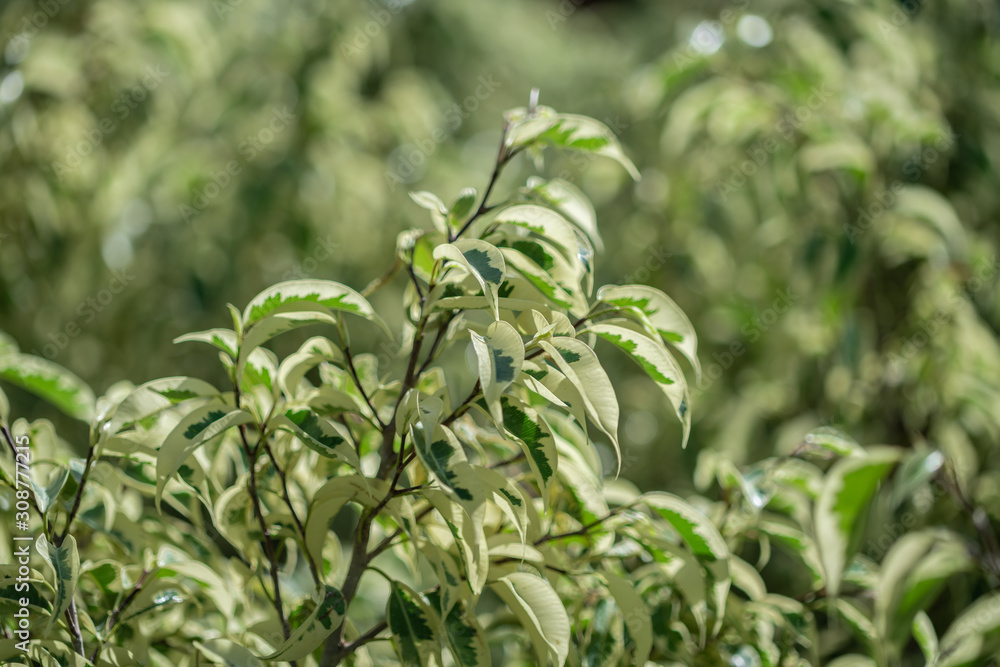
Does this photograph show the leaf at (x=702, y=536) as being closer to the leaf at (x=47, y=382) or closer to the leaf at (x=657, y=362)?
the leaf at (x=657, y=362)

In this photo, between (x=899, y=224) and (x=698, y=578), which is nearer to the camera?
(x=698, y=578)

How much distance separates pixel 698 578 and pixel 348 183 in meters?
1.44

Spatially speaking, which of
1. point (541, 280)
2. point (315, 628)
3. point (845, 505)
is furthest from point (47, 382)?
point (845, 505)

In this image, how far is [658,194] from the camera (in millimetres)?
1752

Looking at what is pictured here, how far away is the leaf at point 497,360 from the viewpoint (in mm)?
474

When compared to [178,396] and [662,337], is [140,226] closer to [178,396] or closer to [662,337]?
[178,396]

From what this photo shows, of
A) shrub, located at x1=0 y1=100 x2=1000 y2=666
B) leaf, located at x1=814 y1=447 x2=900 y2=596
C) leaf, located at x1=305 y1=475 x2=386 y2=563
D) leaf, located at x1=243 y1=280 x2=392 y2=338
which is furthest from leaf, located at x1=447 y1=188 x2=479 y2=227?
leaf, located at x1=814 y1=447 x2=900 y2=596

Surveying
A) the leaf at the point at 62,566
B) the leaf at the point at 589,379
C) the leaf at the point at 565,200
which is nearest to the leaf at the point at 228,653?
the leaf at the point at 62,566

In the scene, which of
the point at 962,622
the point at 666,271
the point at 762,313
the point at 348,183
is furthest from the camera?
the point at 348,183

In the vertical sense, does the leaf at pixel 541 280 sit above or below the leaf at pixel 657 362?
above

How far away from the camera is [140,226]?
1.75m

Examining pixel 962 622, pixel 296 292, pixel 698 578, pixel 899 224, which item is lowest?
pixel 962 622

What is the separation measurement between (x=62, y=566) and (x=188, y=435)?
0.12 m

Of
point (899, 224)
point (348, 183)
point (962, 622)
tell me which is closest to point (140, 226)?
point (348, 183)
